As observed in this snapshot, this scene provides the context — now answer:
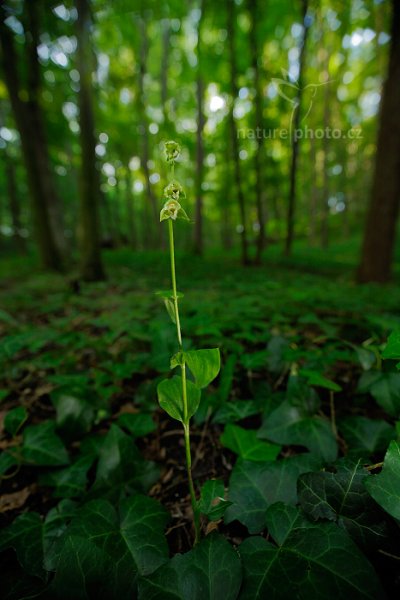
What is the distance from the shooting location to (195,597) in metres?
0.65

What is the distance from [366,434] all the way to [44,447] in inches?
51.6

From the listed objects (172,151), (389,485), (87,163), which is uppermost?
(87,163)

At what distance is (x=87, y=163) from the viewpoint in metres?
5.11

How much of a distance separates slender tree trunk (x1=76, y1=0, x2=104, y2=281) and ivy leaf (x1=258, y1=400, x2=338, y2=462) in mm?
5308

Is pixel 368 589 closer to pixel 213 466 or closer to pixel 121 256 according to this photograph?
pixel 213 466

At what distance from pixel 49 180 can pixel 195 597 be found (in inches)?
357

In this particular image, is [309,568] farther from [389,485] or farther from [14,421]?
[14,421]

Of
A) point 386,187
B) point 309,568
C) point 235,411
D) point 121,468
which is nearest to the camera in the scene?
point 309,568

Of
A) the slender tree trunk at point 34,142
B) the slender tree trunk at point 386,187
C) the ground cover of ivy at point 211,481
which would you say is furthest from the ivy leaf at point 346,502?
the slender tree trunk at point 34,142

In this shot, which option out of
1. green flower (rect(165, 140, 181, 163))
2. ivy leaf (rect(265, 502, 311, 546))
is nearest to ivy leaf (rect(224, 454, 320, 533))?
ivy leaf (rect(265, 502, 311, 546))

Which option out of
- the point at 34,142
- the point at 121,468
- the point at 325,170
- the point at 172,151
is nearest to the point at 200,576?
the point at 121,468

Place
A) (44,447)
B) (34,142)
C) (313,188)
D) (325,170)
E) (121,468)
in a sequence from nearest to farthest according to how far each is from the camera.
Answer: (121,468)
(44,447)
(34,142)
(325,170)
(313,188)

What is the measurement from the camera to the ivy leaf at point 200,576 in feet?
2.13

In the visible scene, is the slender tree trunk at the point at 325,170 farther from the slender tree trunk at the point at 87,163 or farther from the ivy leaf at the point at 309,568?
the ivy leaf at the point at 309,568
